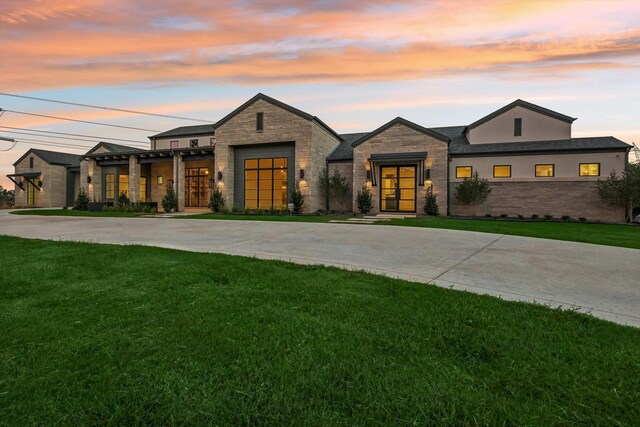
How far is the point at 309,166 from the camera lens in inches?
751

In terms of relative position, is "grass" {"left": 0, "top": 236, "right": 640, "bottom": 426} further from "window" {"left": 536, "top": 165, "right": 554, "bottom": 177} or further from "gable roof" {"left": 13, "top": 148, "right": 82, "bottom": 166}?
"gable roof" {"left": 13, "top": 148, "right": 82, "bottom": 166}

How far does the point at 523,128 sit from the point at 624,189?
6170 millimetres

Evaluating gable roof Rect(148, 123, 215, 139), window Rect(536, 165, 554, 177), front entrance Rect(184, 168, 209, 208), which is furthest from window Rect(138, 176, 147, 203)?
window Rect(536, 165, 554, 177)

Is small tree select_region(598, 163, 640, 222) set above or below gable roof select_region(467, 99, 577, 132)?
below

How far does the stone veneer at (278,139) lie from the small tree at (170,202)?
373cm

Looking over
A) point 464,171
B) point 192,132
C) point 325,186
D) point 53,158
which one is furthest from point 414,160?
point 53,158

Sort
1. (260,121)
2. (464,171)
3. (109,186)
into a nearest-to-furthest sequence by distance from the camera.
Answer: (464,171) → (260,121) → (109,186)

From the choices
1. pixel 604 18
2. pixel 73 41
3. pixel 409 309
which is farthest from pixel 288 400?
pixel 73 41

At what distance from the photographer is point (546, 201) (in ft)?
57.9

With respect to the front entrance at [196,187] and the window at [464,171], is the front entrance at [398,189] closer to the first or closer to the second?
the window at [464,171]

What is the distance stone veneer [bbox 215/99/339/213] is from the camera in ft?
63.0

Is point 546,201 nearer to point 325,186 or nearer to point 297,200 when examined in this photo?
point 325,186

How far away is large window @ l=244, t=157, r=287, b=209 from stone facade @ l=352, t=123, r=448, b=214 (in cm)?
485

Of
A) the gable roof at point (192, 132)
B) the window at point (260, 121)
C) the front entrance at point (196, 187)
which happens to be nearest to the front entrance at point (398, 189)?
the window at point (260, 121)
